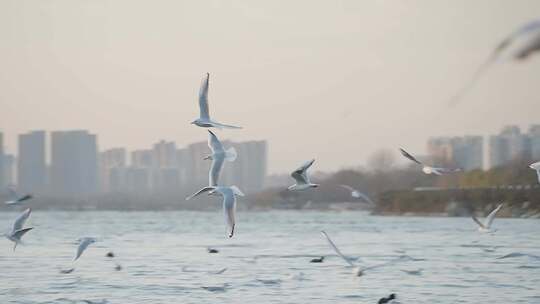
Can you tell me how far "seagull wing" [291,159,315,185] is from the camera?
723 inches

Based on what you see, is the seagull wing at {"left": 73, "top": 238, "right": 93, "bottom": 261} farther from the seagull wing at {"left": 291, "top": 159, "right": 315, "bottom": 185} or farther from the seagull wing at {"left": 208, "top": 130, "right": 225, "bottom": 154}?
A: the seagull wing at {"left": 208, "top": 130, "right": 225, "bottom": 154}

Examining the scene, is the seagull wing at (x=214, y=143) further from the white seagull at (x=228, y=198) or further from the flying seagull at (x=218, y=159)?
the white seagull at (x=228, y=198)

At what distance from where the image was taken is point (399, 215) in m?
92.5

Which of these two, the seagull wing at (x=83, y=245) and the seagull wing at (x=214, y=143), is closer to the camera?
the seagull wing at (x=214, y=143)

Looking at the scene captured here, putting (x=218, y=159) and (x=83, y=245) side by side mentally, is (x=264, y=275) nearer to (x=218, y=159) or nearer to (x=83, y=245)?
(x=83, y=245)

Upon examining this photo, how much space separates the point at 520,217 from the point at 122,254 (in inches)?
2000

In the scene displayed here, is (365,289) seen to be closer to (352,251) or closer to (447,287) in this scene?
(447,287)

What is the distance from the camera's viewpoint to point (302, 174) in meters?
18.4

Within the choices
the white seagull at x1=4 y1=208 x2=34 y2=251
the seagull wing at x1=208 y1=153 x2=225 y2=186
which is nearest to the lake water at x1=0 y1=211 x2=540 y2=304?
the white seagull at x1=4 y1=208 x2=34 y2=251

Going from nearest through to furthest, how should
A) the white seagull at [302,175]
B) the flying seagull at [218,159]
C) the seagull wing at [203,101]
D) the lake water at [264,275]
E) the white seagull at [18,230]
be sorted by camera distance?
the seagull wing at [203,101] → the flying seagull at [218,159] → the white seagull at [302,175] → the lake water at [264,275] → the white seagull at [18,230]

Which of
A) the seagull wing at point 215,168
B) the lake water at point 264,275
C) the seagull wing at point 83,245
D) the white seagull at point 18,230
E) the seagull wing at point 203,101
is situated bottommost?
the lake water at point 264,275

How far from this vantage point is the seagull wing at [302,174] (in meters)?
18.4

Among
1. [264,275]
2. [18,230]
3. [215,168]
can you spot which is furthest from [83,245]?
[215,168]

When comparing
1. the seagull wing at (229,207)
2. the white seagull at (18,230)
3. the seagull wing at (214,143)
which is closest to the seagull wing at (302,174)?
the seagull wing at (214,143)
